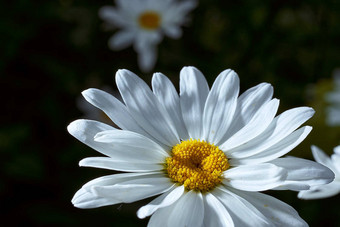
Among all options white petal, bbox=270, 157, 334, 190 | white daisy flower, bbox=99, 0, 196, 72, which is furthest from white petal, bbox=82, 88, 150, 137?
white daisy flower, bbox=99, 0, 196, 72

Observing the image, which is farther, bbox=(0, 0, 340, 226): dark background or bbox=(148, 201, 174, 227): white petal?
bbox=(0, 0, 340, 226): dark background

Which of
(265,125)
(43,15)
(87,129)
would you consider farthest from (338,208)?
(43,15)

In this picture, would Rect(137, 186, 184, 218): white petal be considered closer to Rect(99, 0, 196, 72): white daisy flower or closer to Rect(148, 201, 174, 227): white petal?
Rect(148, 201, 174, 227): white petal

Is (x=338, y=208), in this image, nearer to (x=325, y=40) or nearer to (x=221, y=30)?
(x=325, y=40)

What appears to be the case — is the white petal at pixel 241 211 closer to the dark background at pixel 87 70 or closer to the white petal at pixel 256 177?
the white petal at pixel 256 177

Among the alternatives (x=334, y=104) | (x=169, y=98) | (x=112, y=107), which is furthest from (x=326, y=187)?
(x=334, y=104)

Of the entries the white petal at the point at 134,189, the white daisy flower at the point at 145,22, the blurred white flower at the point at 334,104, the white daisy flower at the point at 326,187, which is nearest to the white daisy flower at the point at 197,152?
the white petal at the point at 134,189
